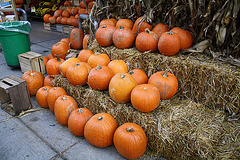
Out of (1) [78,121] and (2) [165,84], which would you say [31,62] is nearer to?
(1) [78,121]

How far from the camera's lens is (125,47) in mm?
3490

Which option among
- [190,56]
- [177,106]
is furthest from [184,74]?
[177,106]

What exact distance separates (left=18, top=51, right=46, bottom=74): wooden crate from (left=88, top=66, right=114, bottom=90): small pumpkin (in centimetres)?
224

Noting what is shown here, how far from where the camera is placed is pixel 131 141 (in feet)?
7.36

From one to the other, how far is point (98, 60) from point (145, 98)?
4.74 ft

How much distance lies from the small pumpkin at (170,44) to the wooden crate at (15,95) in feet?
8.28

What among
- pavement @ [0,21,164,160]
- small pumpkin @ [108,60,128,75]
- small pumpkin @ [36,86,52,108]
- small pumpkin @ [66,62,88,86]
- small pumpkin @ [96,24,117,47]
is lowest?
pavement @ [0,21,164,160]

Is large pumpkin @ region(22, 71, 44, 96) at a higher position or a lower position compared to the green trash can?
lower

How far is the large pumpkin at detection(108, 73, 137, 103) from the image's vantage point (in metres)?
2.67

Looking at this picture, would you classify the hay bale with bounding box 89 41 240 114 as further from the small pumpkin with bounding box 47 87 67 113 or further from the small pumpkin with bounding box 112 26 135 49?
the small pumpkin with bounding box 47 87 67 113

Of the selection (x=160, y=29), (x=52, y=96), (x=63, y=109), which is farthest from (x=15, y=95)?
(x=160, y=29)

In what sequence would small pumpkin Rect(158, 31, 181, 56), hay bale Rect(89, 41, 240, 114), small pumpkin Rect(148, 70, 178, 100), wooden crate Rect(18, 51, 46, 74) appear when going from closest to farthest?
hay bale Rect(89, 41, 240, 114) → small pumpkin Rect(148, 70, 178, 100) → small pumpkin Rect(158, 31, 181, 56) → wooden crate Rect(18, 51, 46, 74)

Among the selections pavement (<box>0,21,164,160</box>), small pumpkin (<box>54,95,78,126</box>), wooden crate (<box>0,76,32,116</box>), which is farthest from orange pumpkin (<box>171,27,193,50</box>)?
wooden crate (<box>0,76,32,116</box>)

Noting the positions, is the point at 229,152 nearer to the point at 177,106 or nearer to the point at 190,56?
the point at 177,106
